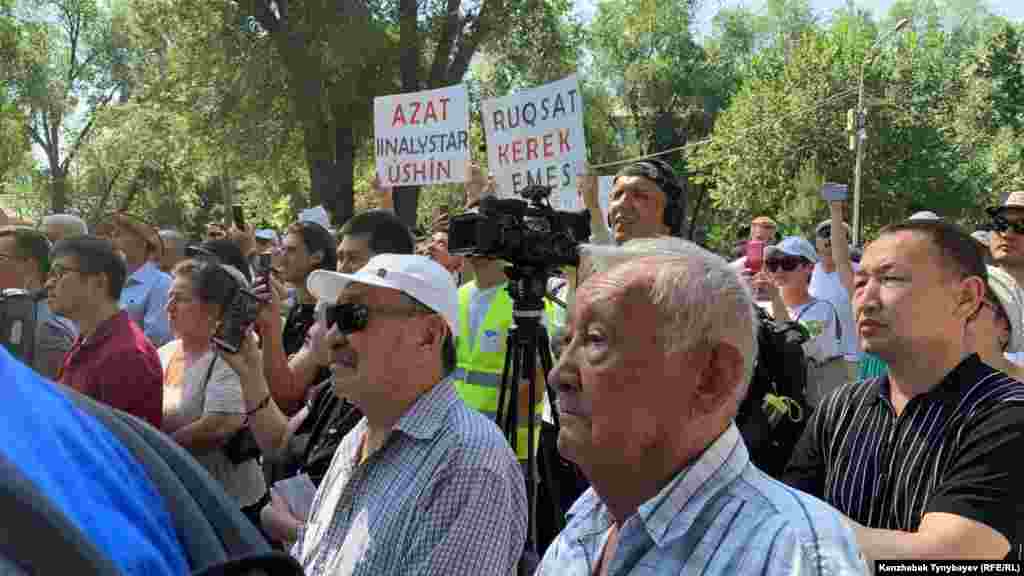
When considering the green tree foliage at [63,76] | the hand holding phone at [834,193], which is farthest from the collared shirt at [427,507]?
the green tree foliage at [63,76]

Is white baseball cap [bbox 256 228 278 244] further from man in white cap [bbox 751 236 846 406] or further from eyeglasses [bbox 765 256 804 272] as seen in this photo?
eyeglasses [bbox 765 256 804 272]

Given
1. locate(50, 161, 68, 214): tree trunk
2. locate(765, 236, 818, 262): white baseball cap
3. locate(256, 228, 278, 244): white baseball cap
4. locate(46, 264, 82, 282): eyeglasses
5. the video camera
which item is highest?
locate(50, 161, 68, 214): tree trunk

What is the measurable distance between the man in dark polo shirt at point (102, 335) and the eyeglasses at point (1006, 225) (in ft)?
12.4

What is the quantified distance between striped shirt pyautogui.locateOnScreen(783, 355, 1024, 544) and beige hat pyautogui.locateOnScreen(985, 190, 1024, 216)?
2.45 meters

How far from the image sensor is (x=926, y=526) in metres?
2.19

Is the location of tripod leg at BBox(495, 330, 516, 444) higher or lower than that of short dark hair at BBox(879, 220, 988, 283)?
lower

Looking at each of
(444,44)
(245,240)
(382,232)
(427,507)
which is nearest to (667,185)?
(382,232)

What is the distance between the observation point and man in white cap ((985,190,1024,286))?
4566 millimetres

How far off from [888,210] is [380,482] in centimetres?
3545

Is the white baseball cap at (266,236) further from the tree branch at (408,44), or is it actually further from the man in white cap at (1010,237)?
the tree branch at (408,44)

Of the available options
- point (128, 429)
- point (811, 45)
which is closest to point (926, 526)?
point (128, 429)

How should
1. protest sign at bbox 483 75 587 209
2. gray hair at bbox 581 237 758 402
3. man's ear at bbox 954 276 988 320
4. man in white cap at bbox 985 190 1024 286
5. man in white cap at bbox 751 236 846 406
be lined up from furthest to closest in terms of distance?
protest sign at bbox 483 75 587 209 → man in white cap at bbox 751 236 846 406 → man in white cap at bbox 985 190 1024 286 → man's ear at bbox 954 276 988 320 → gray hair at bbox 581 237 758 402

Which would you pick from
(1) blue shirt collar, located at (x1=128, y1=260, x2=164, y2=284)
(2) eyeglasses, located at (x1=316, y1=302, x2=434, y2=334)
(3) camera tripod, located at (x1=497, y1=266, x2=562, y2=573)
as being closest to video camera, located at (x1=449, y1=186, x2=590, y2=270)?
(3) camera tripod, located at (x1=497, y1=266, x2=562, y2=573)

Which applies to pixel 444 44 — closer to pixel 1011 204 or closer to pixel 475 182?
pixel 475 182
